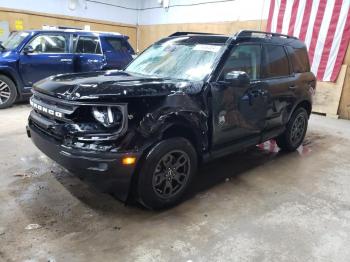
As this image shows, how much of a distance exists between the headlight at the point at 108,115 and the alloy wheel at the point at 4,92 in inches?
198

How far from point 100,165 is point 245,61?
2.01 meters

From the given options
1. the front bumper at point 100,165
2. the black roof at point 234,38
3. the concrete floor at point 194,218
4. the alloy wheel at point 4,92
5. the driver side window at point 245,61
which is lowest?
the concrete floor at point 194,218

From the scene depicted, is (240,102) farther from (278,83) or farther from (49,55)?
(49,55)

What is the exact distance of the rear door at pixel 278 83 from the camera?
12.4ft

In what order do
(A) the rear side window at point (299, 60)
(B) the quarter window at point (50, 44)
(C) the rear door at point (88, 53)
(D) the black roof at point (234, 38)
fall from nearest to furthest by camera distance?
1. (D) the black roof at point (234, 38)
2. (A) the rear side window at point (299, 60)
3. (B) the quarter window at point (50, 44)
4. (C) the rear door at point (88, 53)

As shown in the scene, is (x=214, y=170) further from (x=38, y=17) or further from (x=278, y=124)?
(x=38, y=17)

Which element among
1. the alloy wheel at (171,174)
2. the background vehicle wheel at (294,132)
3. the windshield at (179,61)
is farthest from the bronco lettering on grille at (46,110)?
the background vehicle wheel at (294,132)

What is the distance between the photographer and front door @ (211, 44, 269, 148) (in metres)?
3.11

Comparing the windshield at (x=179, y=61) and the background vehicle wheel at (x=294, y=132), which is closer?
the windshield at (x=179, y=61)

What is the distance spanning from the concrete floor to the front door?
1.96ft

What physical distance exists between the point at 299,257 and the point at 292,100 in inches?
96.4

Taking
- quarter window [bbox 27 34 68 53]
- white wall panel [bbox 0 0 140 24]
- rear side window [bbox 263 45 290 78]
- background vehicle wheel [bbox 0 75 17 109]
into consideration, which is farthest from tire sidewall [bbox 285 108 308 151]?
white wall panel [bbox 0 0 140 24]

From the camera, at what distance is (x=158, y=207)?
2836 millimetres

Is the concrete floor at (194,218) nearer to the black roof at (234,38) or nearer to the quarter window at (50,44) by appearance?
the black roof at (234,38)
